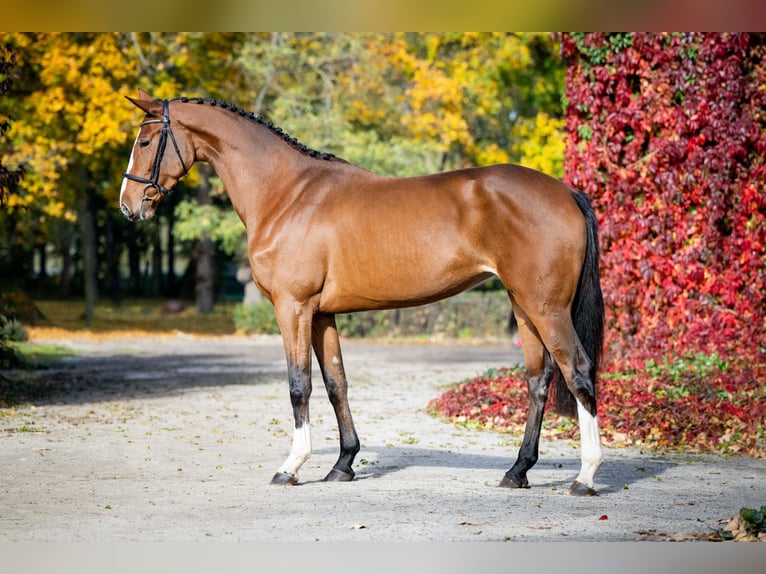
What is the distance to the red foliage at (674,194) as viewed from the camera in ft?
38.2

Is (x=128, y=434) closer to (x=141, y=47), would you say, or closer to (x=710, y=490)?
(x=710, y=490)

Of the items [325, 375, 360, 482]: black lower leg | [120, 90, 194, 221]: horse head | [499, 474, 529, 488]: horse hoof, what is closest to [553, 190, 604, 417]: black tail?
[499, 474, 529, 488]: horse hoof

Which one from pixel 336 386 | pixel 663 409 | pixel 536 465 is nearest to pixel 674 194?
pixel 663 409

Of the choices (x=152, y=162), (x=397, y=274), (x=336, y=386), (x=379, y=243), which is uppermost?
(x=152, y=162)

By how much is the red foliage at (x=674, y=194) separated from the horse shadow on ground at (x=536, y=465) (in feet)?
8.14

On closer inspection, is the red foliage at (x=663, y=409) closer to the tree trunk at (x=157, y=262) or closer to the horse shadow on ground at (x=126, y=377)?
the horse shadow on ground at (x=126, y=377)

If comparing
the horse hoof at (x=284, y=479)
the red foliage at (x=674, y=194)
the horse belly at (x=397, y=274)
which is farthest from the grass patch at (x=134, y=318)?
the horse belly at (x=397, y=274)

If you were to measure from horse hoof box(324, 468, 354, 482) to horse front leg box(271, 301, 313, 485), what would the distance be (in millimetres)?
293

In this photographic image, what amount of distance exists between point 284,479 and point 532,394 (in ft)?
6.05

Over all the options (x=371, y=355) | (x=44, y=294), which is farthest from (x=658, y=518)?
(x=44, y=294)

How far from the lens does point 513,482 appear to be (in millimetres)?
6828

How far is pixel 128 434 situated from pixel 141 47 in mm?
13540

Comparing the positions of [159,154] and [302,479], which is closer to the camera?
[159,154]

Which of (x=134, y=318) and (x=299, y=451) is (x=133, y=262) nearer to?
(x=134, y=318)
